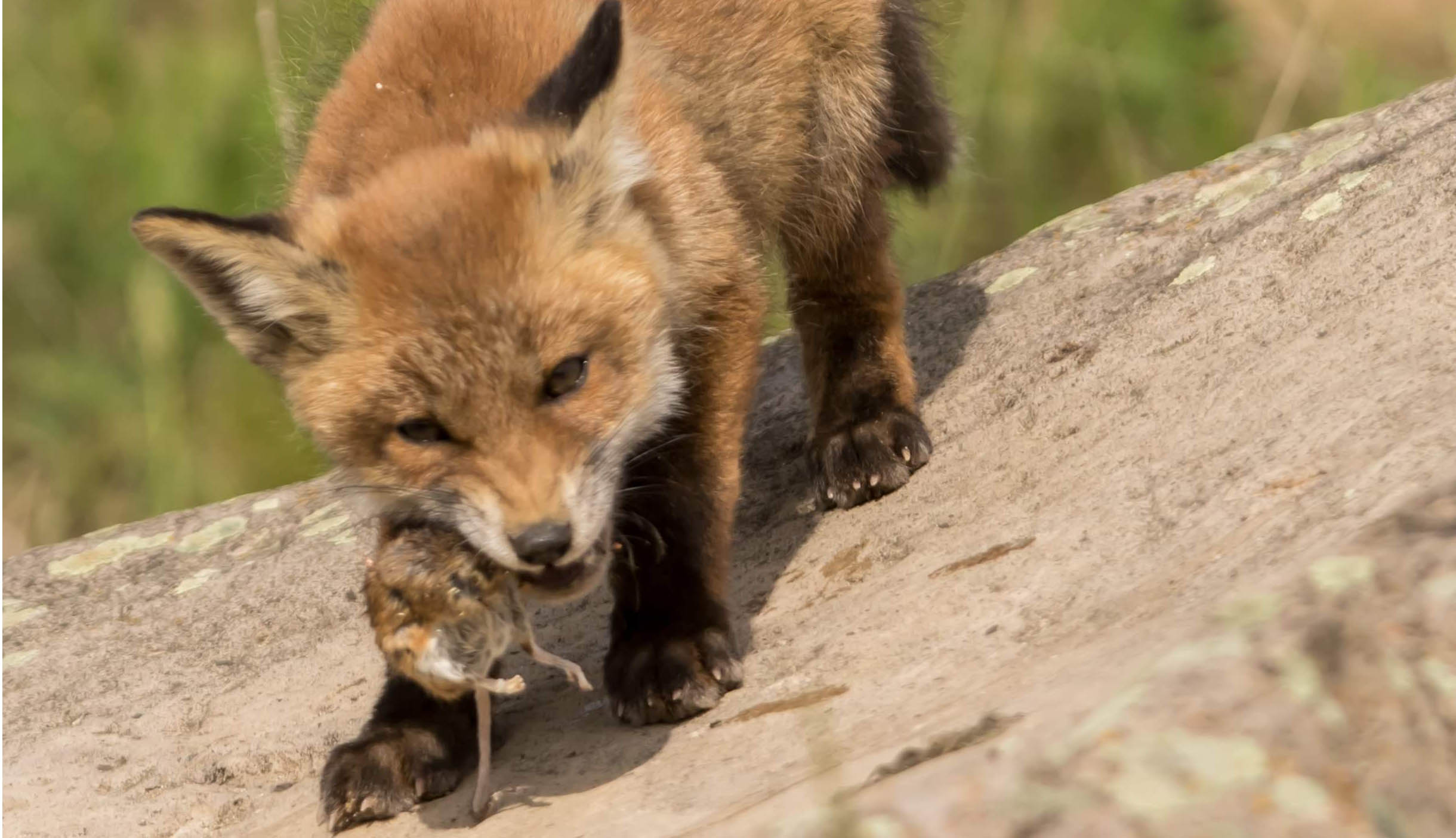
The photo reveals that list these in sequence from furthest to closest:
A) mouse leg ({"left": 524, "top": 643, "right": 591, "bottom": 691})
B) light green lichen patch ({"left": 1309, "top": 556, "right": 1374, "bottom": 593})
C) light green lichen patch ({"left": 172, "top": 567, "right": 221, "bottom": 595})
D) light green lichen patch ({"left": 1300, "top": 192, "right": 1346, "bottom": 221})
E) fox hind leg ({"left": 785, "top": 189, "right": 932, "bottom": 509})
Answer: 1. light green lichen patch ({"left": 172, "top": 567, "right": 221, "bottom": 595})
2. fox hind leg ({"left": 785, "top": 189, "right": 932, "bottom": 509})
3. light green lichen patch ({"left": 1300, "top": 192, "right": 1346, "bottom": 221})
4. mouse leg ({"left": 524, "top": 643, "right": 591, "bottom": 691})
5. light green lichen patch ({"left": 1309, "top": 556, "right": 1374, "bottom": 593})

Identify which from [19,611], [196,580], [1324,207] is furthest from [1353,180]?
[19,611]

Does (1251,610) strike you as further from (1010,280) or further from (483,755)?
(1010,280)

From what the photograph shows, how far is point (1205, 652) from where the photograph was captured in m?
1.85

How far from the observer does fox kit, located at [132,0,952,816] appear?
291 cm

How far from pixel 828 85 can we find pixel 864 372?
2.72 ft

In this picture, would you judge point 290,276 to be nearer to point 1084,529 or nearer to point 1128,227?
point 1084,529

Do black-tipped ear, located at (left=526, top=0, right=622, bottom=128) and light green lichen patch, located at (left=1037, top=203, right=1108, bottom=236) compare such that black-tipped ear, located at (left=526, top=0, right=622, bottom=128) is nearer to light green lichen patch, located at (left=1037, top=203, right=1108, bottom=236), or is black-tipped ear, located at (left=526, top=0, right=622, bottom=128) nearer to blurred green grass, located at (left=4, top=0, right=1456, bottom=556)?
light green lichen patch, located at (left=1037, top=203, right=1108, bottom=236)

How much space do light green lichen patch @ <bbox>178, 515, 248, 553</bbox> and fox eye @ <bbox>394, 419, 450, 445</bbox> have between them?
1.98 meters

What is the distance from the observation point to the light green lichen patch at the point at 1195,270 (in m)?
3.80

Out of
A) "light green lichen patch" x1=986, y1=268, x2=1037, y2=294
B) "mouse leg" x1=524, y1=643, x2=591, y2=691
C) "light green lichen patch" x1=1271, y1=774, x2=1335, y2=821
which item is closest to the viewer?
"light green lichen patch" x1=1271, y1=774, x2=1335, y2=821

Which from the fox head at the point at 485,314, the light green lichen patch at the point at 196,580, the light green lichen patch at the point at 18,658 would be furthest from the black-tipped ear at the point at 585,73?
the light green lichen patch at the point at 18,658

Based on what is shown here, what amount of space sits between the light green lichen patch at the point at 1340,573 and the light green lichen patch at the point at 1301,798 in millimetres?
287

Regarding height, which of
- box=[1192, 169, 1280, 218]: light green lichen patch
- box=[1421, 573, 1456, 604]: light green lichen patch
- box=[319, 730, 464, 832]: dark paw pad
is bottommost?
box=[319, 730, 464, 832]: dark paw pad

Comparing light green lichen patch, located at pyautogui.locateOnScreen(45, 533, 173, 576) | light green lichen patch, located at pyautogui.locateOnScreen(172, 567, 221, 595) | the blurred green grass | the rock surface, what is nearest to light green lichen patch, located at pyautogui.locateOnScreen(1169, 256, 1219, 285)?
the rock surface
